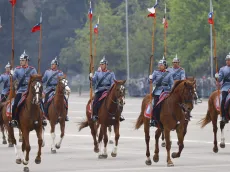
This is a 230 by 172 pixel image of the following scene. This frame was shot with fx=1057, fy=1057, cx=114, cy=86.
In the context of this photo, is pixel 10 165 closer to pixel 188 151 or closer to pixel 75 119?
pixel 188 151

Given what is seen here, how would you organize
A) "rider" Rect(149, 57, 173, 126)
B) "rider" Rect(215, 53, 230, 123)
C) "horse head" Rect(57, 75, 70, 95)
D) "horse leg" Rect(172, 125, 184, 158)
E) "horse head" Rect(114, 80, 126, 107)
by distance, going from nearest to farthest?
1. "horse leg" Rect(172, 125, 184, 158)
2. "rider" Rect(149, 57, 173, 126)
3. "horse head" Rect(114, 80, 126, 107)
4. "rider" Rect(215, 53, 230, 123)
5. "horse head" Rect(57, 75, 70, 95)

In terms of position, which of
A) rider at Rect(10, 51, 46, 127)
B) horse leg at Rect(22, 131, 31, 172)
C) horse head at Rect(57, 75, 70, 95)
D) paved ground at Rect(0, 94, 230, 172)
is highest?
rider at Rect(10, 51, 46, 127)

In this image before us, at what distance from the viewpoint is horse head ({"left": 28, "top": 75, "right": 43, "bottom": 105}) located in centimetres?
2233

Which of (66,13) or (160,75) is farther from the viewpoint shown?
(66,13)

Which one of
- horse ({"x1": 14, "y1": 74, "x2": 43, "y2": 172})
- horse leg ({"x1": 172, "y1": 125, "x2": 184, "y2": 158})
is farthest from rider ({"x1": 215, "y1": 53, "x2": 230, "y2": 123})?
horse ({"x1": 14, "y1": 74, "x2": 43, "y2": 172})

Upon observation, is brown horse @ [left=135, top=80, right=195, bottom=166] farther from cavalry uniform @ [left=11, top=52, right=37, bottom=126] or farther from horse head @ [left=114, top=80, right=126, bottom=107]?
cavalry uniform @ [left=11, top=52, right=37, bottom=126]

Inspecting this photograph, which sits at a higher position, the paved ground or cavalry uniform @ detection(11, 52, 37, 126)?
cavalry uniform @ detection(11, 52, 37, 126)

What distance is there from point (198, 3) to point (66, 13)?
43.5m

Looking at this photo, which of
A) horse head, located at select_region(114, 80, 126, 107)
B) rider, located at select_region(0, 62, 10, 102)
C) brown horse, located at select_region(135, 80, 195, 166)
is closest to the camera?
brown horse, located at select_region(135, 80, 195, 166)

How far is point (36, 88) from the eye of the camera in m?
22.3

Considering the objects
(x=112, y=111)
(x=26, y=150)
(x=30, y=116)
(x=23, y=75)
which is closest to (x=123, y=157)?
(x=112, y=111)

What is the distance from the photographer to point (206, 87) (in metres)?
77.7

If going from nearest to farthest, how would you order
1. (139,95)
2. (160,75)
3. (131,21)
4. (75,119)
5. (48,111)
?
(160,75) → (48,111) → (75,119) → (139,95) → (131,21)

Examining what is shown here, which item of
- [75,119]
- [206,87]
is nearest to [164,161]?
[75,119]
